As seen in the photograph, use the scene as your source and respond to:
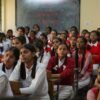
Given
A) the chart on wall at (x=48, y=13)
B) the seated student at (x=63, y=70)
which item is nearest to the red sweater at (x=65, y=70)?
the seated student at (x=63, y=70)

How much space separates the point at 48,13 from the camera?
10.0 m

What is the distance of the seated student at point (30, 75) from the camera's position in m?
2.96

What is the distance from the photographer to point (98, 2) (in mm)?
9320

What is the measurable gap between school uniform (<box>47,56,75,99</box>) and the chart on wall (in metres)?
5.61

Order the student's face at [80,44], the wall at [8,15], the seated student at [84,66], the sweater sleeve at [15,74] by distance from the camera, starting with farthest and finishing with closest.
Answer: the wall at [8,15], the student's face at [80,44], the seated student at [84,66], the sweater sleeve at [15,74]

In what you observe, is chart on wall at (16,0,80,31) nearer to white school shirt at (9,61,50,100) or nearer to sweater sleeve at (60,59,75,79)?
sweater sleeve at (60,59,75,79)

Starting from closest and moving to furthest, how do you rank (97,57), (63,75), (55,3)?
(63,75)
(97,57)
(55,3)

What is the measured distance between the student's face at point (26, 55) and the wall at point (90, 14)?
6404 millimetres

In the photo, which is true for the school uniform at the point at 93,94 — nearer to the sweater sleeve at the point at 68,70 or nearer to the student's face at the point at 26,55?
the student's face at the point at 26,55

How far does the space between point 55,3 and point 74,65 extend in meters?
5.98

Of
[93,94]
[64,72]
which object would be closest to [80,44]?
[64,72]

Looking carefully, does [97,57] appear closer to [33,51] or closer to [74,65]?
[74,65]

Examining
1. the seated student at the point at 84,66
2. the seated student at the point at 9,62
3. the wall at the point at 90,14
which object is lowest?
the seated student at the point at 84,66

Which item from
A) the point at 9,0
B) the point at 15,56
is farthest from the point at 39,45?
the point at 9,0
